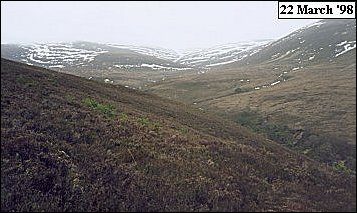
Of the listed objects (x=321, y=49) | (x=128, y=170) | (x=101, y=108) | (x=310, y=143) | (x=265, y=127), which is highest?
(x=101, y=108)

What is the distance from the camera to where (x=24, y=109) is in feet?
48.6

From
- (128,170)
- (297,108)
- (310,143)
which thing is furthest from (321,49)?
(128,170)

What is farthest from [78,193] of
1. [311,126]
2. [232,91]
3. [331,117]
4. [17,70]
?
[232,91]

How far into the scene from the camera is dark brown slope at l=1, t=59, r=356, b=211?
1005 cm

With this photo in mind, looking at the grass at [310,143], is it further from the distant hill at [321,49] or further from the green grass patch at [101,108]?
the distant hill at [321,49]

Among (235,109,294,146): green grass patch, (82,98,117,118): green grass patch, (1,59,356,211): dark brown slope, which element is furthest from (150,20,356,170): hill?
(82,98,117,118): green grass patch

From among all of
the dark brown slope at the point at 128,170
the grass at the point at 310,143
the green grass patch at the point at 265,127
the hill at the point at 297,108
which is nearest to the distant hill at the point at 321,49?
the hill at the point at 297,108

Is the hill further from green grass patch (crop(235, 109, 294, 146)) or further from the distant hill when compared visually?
the distant hill

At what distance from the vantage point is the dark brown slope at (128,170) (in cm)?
1005

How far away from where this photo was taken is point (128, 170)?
11.8 m

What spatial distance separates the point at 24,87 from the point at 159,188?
11.1m

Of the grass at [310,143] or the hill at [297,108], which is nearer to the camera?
the grass at [310,143]

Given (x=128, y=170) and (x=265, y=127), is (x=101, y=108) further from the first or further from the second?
(x=265, y=127)

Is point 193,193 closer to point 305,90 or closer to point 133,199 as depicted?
point 133,199
